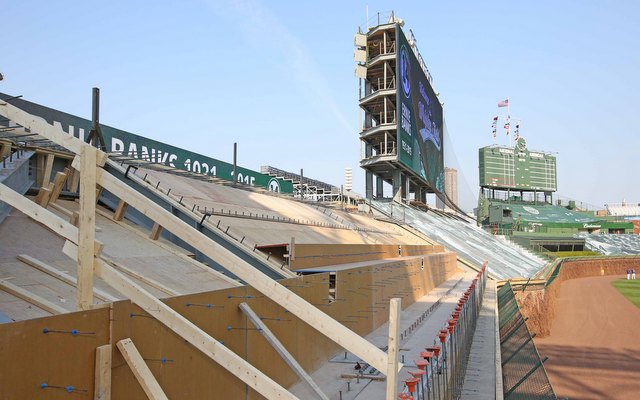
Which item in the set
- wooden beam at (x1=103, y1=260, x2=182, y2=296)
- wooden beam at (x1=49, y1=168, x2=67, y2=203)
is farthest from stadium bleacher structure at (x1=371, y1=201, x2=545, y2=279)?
wooden beam at (x1=103, y1=260, x2=182, y2=296)

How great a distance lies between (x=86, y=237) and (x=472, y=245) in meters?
44.1

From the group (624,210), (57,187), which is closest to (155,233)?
(57,187)

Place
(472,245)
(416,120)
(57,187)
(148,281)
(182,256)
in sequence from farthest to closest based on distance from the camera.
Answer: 1. (416,120)
2. (472,245)
3. (57,187)
4. (182,256)
5. (148,281)

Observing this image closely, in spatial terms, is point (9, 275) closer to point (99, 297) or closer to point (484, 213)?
point (99, 297)

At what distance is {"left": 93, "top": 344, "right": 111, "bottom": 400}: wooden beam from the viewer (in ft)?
14.6

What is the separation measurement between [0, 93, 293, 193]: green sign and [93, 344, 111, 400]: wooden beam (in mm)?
9100

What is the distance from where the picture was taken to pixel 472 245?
46.2m

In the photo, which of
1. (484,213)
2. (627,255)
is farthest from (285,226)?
(484,213)

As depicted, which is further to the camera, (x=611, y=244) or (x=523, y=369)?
(x=611, y=244)

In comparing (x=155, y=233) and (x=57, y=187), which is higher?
(x=57, y=187)

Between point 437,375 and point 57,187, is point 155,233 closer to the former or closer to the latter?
point 57,187

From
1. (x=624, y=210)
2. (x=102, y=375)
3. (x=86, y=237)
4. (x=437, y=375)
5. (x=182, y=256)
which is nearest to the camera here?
(x=102, y=375)

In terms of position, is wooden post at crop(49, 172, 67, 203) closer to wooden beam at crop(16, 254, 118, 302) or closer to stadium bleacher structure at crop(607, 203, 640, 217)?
wooden beam at crop(16, 254, 118, 302)

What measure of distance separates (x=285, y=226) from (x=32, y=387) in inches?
589
